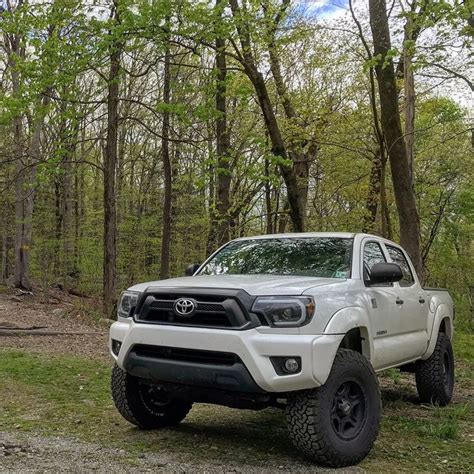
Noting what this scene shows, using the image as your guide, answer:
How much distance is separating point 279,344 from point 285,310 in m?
0.26

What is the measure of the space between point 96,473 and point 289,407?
145cm

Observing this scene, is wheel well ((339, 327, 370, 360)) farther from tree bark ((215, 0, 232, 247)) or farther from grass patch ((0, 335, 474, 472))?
tree bark ((215, 0, 232, 247))

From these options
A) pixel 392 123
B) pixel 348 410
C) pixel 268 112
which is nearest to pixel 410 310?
pixel 348 410

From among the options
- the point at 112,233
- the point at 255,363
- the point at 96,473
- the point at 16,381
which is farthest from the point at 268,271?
the point at 112,233

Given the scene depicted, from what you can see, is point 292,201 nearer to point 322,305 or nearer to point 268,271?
point 268,271

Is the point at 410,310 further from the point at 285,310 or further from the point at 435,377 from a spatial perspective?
the point at 285,310

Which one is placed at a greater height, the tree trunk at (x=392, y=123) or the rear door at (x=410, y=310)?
the tree trunk at (x=392, y=123)

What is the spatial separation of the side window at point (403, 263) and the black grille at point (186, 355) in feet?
9.41

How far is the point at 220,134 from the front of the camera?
49.0 feet

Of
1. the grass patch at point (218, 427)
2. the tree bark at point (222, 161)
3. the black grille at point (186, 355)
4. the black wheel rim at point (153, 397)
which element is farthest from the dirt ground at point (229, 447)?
the tree bark at point (222, 161)

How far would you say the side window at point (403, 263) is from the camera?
6.25 m

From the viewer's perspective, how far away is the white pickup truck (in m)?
3.87

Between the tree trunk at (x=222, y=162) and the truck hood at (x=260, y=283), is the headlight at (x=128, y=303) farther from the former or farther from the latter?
the tree trunk at (x=222, y=162)

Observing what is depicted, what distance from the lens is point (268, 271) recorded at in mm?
5160
